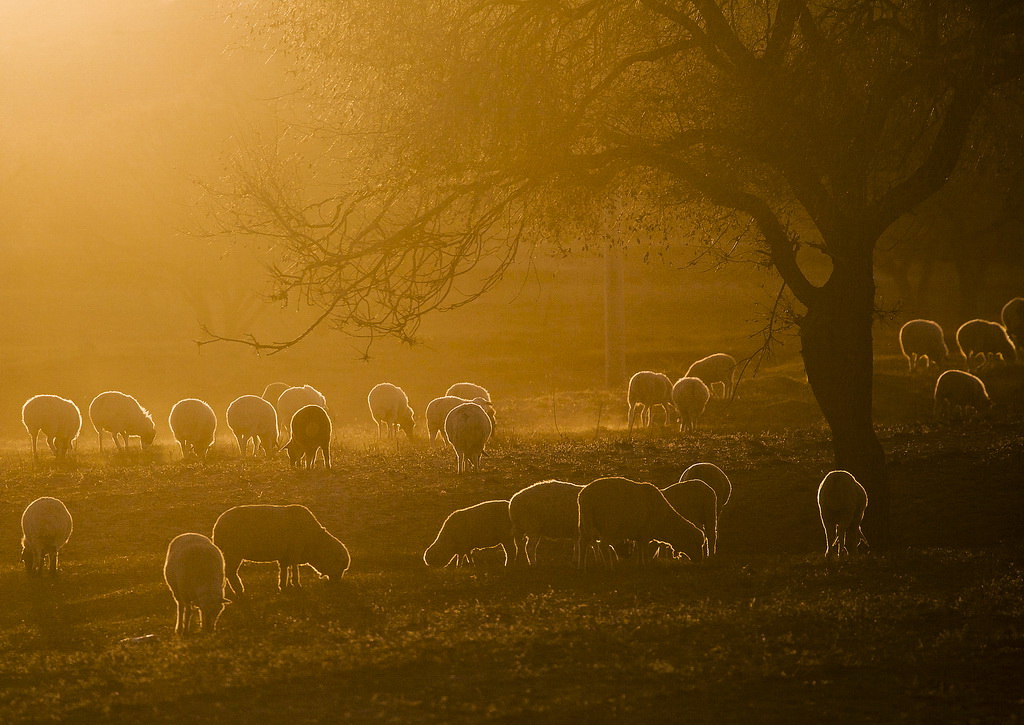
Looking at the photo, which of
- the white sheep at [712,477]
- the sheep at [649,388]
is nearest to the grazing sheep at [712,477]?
the white sheep at [712,477]

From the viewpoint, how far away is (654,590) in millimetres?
9992

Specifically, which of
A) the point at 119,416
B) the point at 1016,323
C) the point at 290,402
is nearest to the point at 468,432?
the point at 290,402

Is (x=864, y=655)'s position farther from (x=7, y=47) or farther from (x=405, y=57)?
(x=7, y=47)

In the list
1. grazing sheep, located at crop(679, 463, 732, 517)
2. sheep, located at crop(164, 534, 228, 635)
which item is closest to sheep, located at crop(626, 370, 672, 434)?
grazing sheep, located at crop(679, 463, 732, 517)

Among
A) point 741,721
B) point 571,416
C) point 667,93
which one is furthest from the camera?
point 571,416

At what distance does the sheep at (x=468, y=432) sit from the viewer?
17.2 meters

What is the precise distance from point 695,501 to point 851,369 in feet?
7.30

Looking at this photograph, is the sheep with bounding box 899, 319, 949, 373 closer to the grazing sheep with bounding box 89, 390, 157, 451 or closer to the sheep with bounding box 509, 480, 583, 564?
the grazing sheep with bounding box 89, 390, 157, 451

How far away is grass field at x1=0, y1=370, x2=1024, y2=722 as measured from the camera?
700cm

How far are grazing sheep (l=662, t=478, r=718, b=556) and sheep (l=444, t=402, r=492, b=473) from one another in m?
5.30

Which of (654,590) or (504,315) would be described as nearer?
(654,590)

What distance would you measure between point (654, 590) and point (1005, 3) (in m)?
6.00

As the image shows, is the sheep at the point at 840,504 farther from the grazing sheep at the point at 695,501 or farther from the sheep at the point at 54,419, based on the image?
the sheep at the point at 54,419

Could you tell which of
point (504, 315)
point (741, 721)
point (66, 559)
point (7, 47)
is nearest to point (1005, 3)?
point (741, 721)
